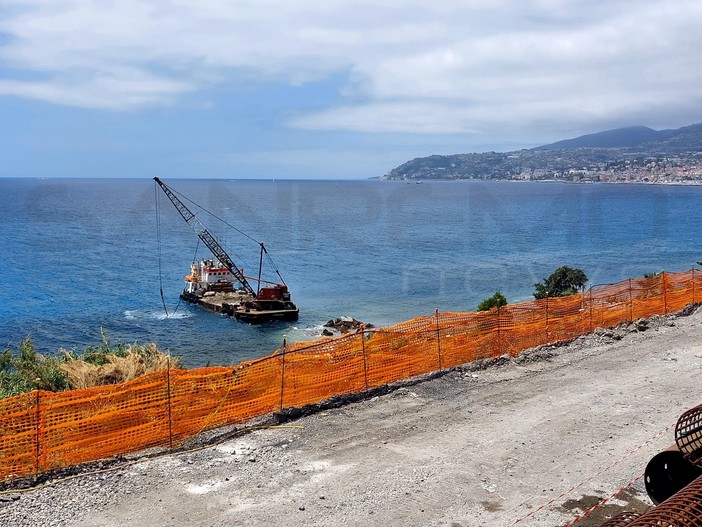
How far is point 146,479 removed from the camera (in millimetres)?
9336

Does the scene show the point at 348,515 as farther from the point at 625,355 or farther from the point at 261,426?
the point at 625,355

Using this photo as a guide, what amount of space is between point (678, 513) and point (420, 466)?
212 inches

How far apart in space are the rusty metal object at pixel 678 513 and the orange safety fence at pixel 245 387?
26.4 feet

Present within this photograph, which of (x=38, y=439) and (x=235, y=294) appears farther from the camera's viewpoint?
(x=235, y=294)

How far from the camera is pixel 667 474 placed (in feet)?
24.1

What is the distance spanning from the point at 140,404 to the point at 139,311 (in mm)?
43711

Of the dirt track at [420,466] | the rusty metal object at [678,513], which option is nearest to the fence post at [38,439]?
the dirt track at [420,466]

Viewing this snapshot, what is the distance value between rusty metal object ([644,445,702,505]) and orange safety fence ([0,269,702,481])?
6.66 m

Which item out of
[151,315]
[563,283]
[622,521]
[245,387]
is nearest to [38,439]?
[245,387]

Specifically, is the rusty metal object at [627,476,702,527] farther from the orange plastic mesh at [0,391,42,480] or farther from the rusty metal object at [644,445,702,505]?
the orange plastic mesh at [0,391,42,480]

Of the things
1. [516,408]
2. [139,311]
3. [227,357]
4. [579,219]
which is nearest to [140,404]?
[516,408]

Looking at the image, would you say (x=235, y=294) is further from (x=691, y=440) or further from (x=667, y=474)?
(x=667, y=474)

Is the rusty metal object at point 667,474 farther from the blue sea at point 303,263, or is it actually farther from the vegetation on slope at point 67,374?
the blue sea at point 303,263

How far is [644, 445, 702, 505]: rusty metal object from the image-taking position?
7227 mm
